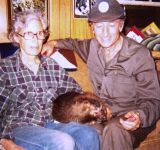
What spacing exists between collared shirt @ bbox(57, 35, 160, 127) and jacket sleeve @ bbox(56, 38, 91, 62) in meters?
0.05

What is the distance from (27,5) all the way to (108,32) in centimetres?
78

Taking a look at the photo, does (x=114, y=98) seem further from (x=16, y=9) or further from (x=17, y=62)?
(x=16, y=9)

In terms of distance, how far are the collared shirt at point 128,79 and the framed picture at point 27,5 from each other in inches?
22.0

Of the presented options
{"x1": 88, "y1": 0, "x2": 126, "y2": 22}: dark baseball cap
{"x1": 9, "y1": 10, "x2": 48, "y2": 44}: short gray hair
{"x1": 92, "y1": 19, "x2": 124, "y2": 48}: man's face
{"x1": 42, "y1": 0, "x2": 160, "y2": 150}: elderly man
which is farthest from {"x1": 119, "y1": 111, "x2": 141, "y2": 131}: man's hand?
{"x1": 9, "y1": 10, "x2": 48, "y2": 44}: short gray hair

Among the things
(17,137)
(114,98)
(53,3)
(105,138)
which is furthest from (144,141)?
(53,3)

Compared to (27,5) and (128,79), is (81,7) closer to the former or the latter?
(27,5)

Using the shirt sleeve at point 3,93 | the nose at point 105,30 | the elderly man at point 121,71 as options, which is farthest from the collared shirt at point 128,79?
the shirt sleeve at point 3,93

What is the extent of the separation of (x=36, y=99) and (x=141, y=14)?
1721 millimetres

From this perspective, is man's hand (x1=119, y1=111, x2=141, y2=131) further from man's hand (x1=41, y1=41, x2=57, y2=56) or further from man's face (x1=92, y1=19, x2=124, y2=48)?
man's hand (x1=41, y1=41, x2=57, y2=56)

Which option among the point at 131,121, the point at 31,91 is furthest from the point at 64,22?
the point at 131,121

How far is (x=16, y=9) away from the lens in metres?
2.54

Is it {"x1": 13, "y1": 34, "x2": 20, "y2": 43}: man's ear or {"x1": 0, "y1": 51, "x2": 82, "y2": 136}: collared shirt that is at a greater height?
{"x1": 13, "y1": 34, "x2": 20, "y2": 43}: man's ear

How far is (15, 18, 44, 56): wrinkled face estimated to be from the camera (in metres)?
2.02

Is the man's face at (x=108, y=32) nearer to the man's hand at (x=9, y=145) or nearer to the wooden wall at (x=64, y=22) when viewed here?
the wooden wall at (x=64, y=22)
